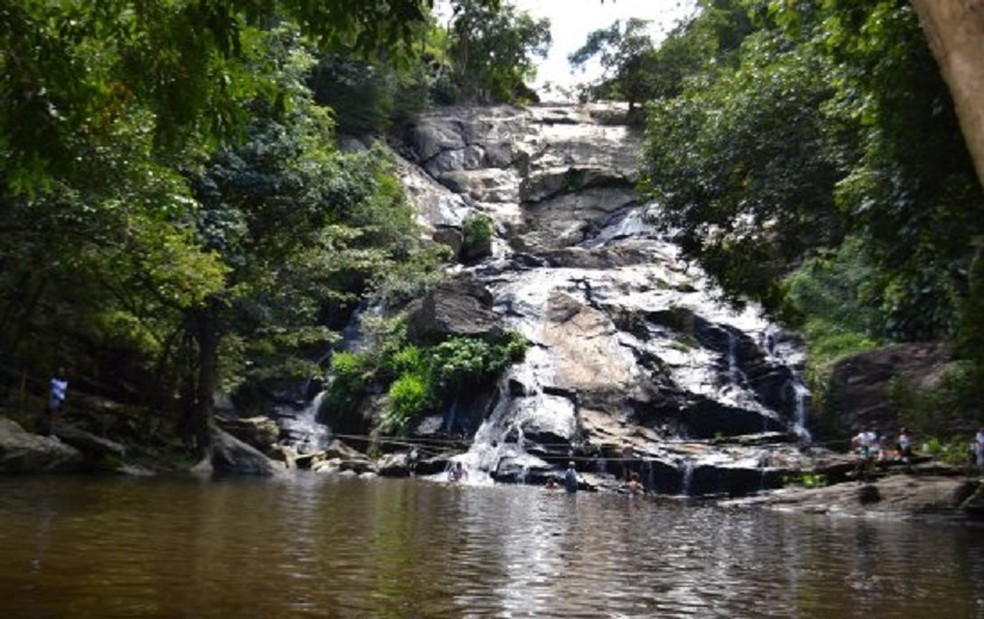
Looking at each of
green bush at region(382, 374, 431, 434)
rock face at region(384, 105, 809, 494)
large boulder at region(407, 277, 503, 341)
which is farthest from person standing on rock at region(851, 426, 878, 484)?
green bush at region(382, 374, 431, 434)

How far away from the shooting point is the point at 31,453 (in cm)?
1448

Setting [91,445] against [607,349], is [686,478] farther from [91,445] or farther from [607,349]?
[91,445]

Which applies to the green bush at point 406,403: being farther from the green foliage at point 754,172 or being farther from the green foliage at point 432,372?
the green foliage at point 754,172

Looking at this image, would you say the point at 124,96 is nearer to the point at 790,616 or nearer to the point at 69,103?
the point at 69,103

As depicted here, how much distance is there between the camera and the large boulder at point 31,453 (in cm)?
1406

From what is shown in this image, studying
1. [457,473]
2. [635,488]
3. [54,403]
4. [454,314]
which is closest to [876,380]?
[635,488]

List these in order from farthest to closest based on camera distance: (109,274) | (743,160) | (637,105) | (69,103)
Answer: (637,105)
(743,160)
(109,274)
(69,103)

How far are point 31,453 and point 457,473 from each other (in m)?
11.6

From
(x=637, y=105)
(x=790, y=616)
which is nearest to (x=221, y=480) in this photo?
(x=790, y=616)

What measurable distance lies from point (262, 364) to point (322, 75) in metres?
20.8

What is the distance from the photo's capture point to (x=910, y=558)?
9336 mm

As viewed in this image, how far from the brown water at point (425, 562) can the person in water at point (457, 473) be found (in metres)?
10.3

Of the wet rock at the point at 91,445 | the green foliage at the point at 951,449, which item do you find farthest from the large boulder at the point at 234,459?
the green foliage at the point at 951,449

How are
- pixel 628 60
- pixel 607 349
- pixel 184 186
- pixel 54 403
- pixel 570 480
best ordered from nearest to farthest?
pixel 184 186 → pixel 54 403 → pixel 570 480 → pixel 607 349 → pixel 628 60
